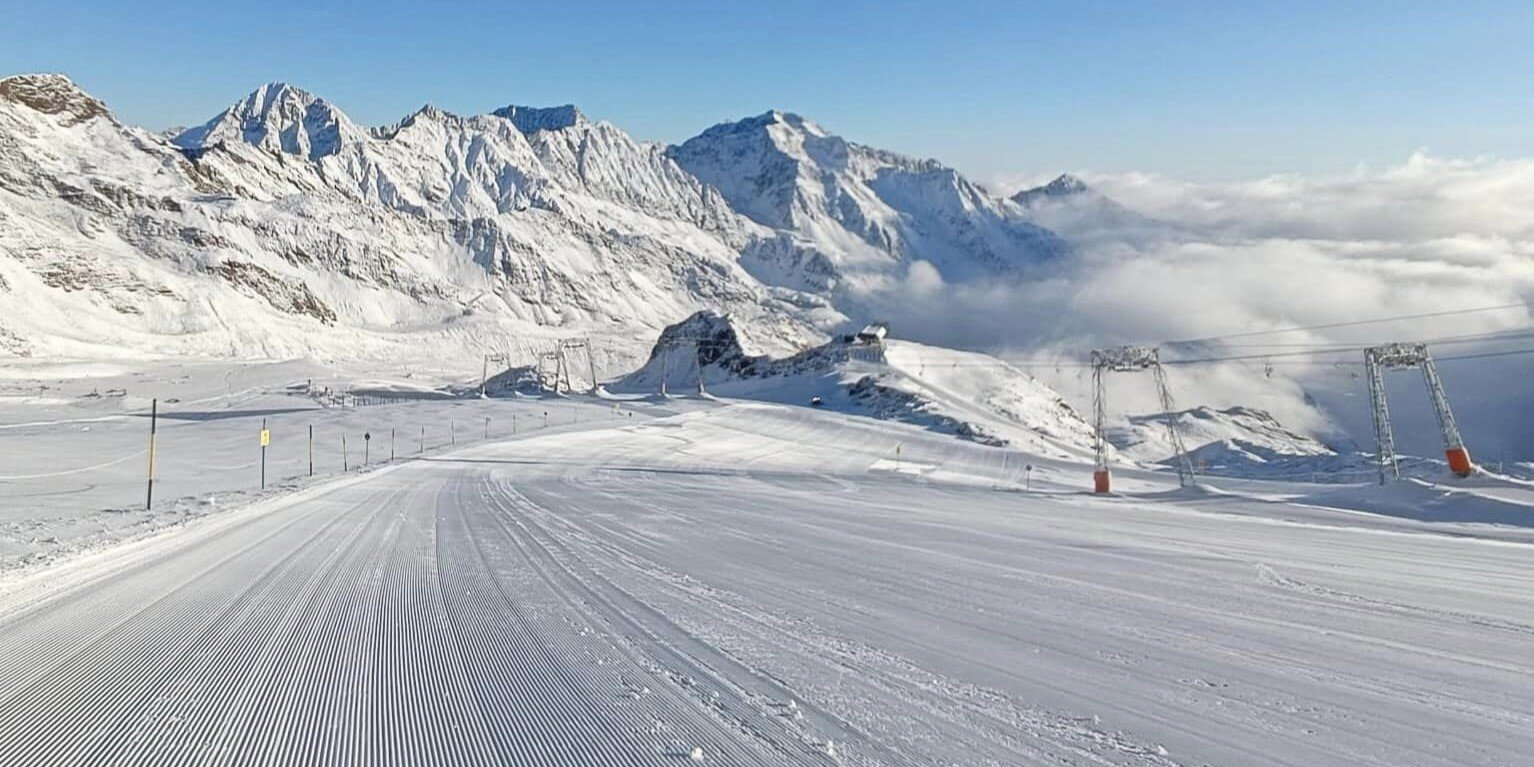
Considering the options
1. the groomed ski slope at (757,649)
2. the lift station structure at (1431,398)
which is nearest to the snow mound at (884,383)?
the lift station structure at (1431,398)

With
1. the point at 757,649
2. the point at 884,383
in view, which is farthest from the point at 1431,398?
the point at 884,383

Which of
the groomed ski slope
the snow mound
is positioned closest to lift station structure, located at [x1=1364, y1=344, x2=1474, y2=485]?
the groomed ski slope

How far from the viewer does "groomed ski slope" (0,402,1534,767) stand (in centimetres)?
570

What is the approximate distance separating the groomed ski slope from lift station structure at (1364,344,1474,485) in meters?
27.7

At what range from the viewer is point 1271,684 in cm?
702

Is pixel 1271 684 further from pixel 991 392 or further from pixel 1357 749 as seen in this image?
pixel 991 392

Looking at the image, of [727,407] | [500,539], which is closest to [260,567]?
[500,539]

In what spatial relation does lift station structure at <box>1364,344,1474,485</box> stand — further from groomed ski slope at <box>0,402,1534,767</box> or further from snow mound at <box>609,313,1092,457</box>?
snow mound at <box>609,313,1092,457</box>

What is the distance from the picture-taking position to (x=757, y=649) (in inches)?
315

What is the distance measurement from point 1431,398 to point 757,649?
51169mm

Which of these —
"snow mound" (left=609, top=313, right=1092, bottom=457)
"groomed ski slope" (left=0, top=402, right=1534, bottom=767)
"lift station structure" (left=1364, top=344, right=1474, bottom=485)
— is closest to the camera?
"groomed ski slope" (left=0, top=402, right=1534, bottom=767)

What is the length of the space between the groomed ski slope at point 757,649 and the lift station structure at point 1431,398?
2768 cm

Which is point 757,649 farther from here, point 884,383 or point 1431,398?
point 884,383

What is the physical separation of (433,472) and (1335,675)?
112 feet
